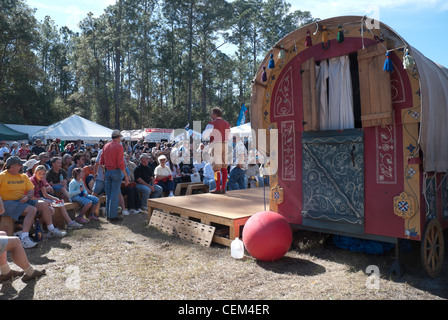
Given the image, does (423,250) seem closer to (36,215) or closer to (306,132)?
(306,132)

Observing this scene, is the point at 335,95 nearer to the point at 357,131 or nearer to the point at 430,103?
the point at 357,131

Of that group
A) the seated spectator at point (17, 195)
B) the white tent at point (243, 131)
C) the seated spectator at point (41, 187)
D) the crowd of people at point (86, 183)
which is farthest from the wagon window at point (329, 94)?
the white tent at point (243, 131)

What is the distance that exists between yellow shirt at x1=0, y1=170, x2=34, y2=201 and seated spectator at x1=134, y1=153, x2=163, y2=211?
346cm

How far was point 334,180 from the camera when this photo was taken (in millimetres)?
4832

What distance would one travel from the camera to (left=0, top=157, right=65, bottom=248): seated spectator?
571cm

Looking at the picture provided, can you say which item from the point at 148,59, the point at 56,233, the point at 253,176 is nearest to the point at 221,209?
the point at 56,233

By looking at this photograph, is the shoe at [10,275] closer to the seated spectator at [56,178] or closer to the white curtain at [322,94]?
the seated spectator at [56,178]

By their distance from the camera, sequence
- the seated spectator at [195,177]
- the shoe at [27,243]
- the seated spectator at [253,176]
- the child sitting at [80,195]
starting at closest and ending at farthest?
the shoe at [27,243]
the child sitting at [80,195]
the seated spectator at [195,177]
the seated spectator at [253,176]

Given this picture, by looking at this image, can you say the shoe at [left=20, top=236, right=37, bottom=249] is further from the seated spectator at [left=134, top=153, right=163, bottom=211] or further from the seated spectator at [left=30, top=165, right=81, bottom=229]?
the seated spectator at [left=134, top=153, right=163, bottom=211]

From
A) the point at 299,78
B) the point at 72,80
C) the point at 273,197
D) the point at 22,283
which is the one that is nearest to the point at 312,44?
the point at 299,78

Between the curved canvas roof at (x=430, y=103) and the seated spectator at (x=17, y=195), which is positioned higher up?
the curved canvas roof at (x=430, y=103)

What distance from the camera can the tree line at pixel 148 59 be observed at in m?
34.2

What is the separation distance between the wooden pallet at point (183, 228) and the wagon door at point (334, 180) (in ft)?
5.71

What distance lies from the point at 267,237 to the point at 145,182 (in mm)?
5475
